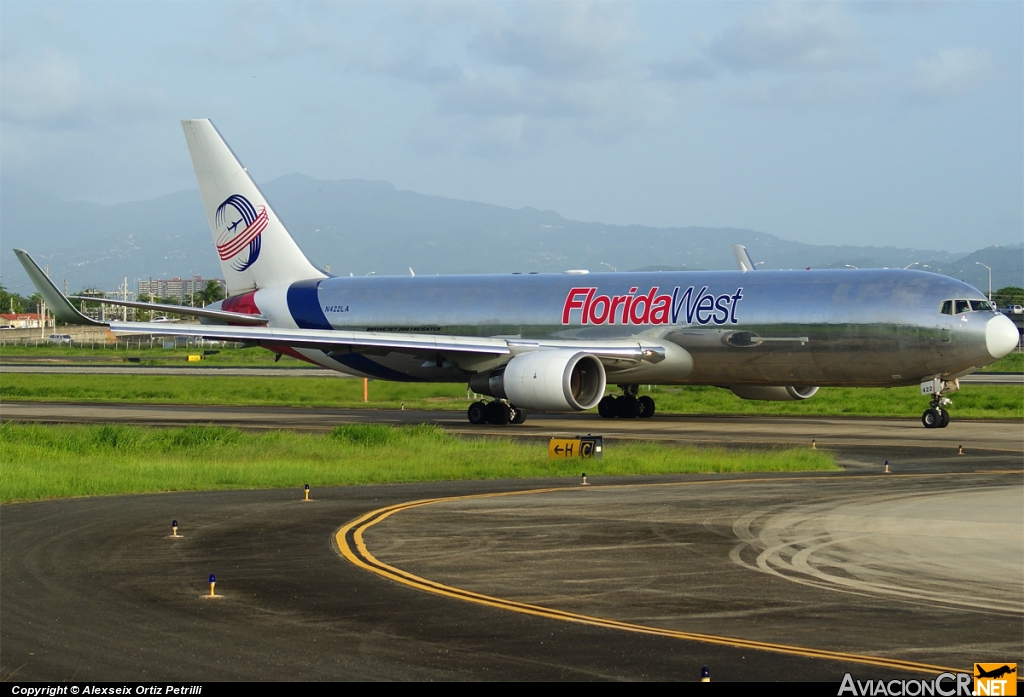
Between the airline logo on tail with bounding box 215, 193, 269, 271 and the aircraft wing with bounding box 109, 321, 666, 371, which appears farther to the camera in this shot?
the airline logo on tail with bounding box 215, 193, 269, 271

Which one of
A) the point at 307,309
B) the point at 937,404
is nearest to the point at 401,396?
the point at 307,309

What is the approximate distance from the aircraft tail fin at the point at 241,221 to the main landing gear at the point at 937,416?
22.0 m

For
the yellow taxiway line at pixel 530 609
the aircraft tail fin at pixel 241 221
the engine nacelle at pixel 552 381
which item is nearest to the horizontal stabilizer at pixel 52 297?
the engine nacelle at pixel 552 381

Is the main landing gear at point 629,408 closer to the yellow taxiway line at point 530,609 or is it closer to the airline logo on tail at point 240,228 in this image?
the airline logo on tail at point 240,228

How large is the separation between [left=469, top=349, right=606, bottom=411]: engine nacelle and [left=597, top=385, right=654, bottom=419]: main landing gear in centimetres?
431

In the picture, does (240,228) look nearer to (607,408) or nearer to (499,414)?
(499,414)

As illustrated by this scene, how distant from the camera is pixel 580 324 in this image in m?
37.4

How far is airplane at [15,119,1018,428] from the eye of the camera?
3216 cm

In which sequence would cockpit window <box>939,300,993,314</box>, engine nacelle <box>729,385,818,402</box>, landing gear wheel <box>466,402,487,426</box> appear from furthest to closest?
engine nacelle <box>729,385,818,402</box> < landing gear wheel <box>466,402,487,426</box> < cockpit window <box>939,300,993,314</box>

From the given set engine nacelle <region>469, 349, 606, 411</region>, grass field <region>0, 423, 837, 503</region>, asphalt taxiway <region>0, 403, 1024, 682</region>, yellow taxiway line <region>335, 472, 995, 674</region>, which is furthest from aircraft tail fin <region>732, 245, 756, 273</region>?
yellow taxiway line <region>335, 472, 995, 674</region>

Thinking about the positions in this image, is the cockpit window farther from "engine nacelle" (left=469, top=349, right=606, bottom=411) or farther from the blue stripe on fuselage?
the blue stripe on fuselage

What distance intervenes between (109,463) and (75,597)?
11788mm

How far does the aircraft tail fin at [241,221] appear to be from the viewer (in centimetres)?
4291

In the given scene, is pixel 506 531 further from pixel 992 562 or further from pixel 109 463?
pixel 109 463
